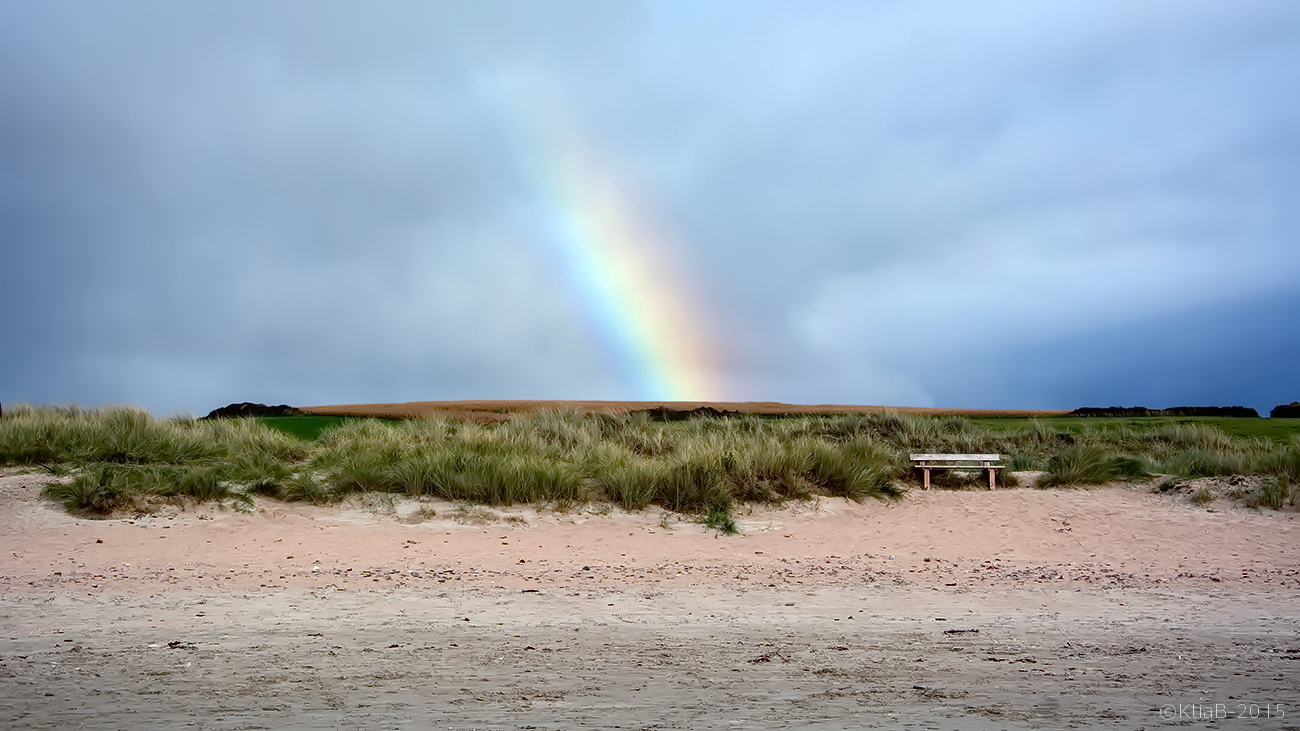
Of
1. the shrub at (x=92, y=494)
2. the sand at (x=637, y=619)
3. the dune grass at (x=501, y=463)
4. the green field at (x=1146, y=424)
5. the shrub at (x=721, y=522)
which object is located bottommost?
the sand at (x=637, y=619)

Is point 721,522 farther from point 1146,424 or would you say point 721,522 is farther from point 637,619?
point 1146,424

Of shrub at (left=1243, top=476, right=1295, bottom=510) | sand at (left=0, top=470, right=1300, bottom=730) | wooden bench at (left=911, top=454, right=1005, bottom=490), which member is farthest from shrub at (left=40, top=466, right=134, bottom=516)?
shrub at (left=1243, top=476, right=1295, bottom=510)

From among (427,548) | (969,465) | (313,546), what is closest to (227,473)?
(313,546)

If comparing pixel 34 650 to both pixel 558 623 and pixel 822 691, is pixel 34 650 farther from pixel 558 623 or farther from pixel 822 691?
pixel 822 691

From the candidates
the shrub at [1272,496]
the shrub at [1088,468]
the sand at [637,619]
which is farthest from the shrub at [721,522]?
the shrub at [1272,496]

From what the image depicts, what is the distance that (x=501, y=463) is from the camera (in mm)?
13859

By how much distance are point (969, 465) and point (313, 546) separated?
464 inches

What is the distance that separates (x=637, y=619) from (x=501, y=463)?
6586mm

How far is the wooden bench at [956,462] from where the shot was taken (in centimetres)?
1664

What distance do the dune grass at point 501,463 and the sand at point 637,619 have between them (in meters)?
0.48

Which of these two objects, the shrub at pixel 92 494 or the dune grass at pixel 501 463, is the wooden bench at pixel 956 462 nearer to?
the dune grass at pixel 501 463

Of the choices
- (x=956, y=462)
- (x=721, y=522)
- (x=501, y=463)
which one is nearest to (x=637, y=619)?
(x=721, y=522)

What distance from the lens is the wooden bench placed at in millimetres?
16641

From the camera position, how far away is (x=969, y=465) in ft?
57.4
